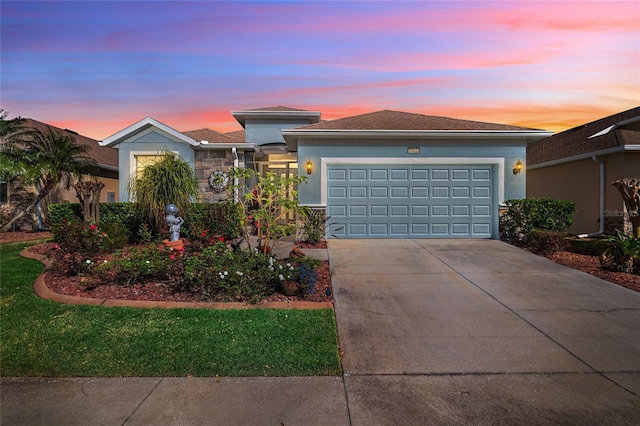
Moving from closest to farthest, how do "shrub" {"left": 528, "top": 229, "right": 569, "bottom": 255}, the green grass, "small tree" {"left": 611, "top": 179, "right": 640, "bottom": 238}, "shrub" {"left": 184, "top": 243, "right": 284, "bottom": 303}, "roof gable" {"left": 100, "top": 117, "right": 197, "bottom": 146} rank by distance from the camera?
1. the green grass
2. "shrub" {"left": 184, "top": 243, "right": 284, "bottom": 303}
3. "small tree" {"left": 611, "top": 179, "right": 640, "bottom": 238}
4. "shrub" {"left": 528, "top": 229, "right": 569, "bottom": 255}
5. "roof gable" {"left": 100, "top": 117, "right": 197, "bottom": 146}

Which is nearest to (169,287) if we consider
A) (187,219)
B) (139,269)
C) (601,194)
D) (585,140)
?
(139,269)

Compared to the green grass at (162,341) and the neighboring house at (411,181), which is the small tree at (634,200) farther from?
the green grass at (162,341)

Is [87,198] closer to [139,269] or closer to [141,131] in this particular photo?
[141,131]

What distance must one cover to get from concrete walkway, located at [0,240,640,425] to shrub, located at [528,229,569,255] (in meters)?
3.09

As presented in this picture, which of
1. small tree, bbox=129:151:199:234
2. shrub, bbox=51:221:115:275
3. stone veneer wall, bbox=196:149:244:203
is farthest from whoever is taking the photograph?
stone veneer wall, bbox=196:149:244:203

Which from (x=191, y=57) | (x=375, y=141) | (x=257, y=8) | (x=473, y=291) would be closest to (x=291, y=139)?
(x=375, y=141)

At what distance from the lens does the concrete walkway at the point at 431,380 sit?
119 inches

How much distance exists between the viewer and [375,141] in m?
Answer: 11.6

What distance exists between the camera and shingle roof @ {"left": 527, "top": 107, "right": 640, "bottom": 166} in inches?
513

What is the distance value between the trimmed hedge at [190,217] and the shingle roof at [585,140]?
1174 cm

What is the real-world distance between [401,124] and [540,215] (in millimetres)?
4544

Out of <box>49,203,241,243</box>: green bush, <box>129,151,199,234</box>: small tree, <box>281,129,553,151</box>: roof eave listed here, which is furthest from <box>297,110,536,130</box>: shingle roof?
<box>129,151,199,234</box>: small tree

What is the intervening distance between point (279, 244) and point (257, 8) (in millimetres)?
5320

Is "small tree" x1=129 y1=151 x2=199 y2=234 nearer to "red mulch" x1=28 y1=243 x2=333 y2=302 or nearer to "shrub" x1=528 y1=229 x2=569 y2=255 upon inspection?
"red mulch" x1=28 y1=243 x2=333 y2=302
